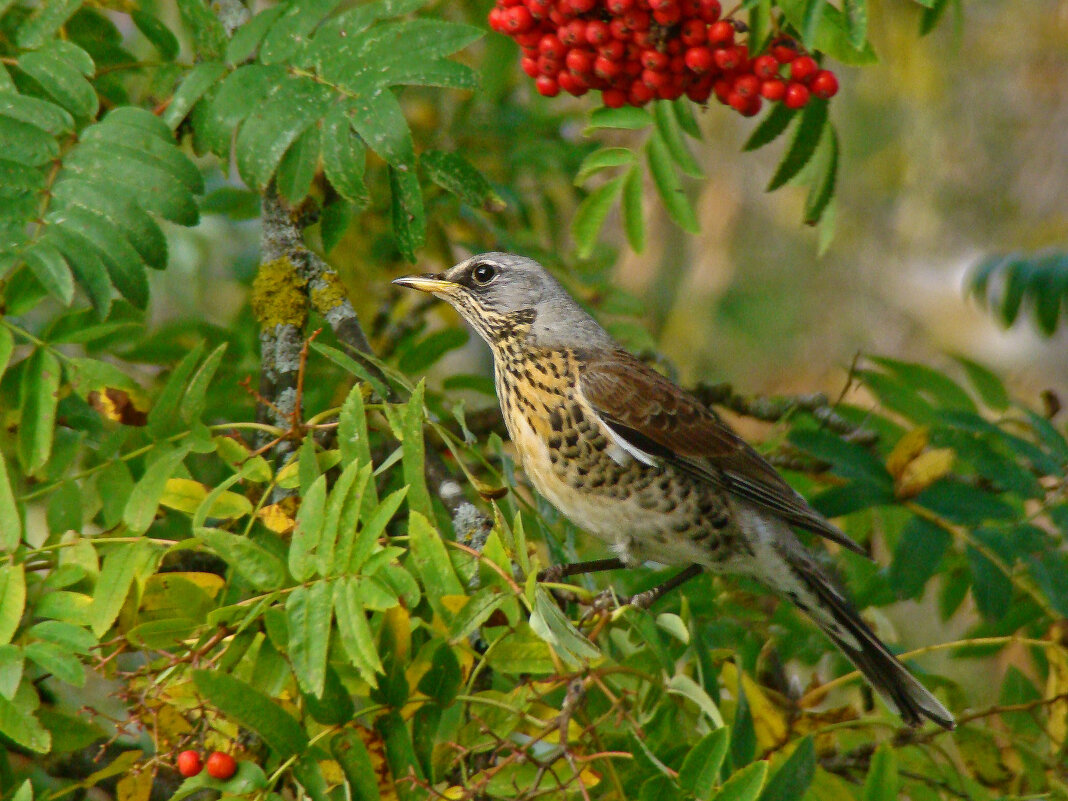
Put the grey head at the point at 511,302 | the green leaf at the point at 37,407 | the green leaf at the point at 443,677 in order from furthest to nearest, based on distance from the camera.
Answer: the grey head at the point at 511,302, the green leaf at the point at 37,407, the green leaf at the point at 443,677

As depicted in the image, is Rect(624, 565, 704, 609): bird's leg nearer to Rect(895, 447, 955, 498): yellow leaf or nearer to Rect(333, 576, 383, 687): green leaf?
Rect(895, 447, 955, 498): yellow leaf

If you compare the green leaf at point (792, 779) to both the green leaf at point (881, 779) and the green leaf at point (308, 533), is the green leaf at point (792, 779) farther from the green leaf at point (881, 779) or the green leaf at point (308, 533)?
the green leaf at point (308, 533)

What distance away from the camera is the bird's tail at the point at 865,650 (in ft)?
9.40

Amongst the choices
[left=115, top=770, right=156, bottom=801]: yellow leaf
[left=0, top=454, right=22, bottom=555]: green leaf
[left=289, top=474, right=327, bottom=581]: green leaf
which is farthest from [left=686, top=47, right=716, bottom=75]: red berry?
[left=115, top=770, right=156, bottom=801]: yellow leaf

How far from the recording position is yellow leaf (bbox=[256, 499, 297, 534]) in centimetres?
213

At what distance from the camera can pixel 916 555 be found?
2.85 m

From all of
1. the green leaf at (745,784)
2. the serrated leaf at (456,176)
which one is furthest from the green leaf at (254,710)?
the serrated leaf at (456,176)

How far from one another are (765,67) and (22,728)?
2023mm

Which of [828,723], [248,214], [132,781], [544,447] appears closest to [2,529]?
[132,781]

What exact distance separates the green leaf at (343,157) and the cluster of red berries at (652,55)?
0.48 meters

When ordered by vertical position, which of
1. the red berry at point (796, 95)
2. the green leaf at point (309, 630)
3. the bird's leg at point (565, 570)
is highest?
the red berry at point (796, 95)

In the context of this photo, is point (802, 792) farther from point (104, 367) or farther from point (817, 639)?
point (104, 367)

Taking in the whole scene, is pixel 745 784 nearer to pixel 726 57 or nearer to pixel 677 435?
pixel 677 435

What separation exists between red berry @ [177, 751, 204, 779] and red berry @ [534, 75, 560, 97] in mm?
1667
